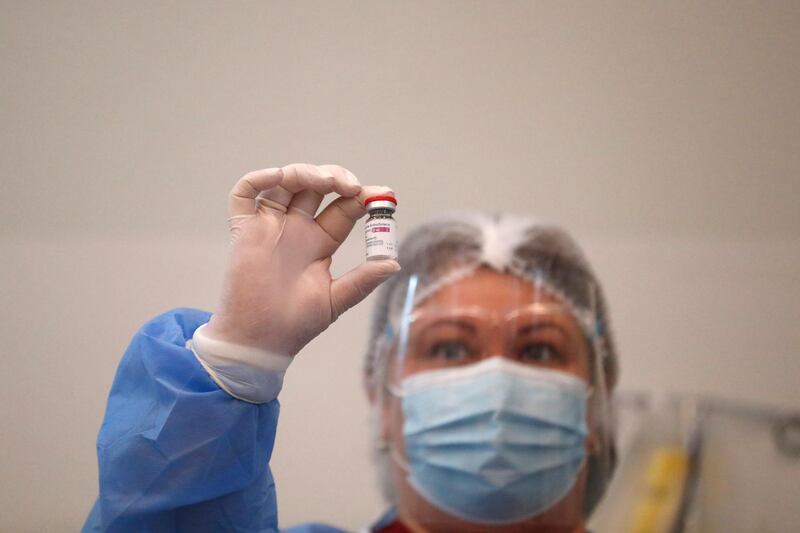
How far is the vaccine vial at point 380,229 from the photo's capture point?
93cm

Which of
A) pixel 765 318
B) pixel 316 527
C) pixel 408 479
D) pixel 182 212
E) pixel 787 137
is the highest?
pixel 787 137

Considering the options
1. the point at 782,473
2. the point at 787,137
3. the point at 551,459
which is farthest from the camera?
the point at 787,137

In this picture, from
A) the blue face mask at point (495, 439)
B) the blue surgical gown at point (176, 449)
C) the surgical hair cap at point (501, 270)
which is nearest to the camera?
the blue surgical gown at point (176, 449)

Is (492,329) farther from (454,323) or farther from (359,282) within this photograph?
(359,282)

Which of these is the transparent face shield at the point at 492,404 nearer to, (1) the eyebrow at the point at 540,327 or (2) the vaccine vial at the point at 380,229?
(1) the eyebrow at the point at 540,327

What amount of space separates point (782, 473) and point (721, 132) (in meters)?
0.80

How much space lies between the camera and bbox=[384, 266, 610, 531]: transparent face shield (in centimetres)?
104

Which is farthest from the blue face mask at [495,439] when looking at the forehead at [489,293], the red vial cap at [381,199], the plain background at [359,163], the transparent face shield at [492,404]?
the red vial cap at [381,199]

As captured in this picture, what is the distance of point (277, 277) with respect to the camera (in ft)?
3.03

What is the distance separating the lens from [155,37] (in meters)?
1.41

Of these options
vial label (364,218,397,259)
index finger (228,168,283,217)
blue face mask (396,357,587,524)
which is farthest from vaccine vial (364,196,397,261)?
blue face mask (396,357,587,524)

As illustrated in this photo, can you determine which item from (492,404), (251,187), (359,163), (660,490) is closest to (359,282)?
(251,187)

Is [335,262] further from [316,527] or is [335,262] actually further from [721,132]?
[721,132]

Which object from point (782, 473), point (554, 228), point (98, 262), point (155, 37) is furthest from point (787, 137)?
point (98, 262)
